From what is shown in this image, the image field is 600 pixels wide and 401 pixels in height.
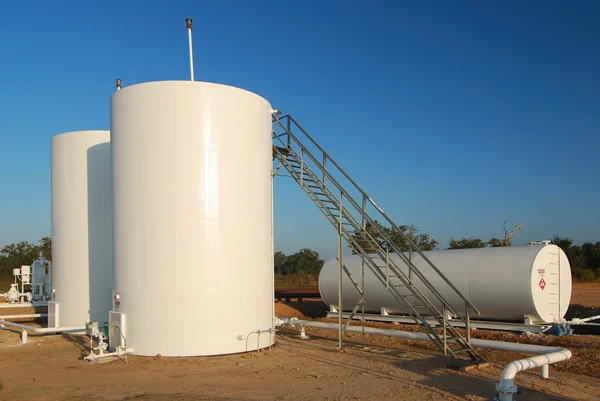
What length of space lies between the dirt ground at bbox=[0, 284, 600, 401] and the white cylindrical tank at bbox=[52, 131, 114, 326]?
8.87 feet

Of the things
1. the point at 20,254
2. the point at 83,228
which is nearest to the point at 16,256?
the point at 20,254

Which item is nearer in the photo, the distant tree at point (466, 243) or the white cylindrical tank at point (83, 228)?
the white cylindrical tank at point (83, 228)

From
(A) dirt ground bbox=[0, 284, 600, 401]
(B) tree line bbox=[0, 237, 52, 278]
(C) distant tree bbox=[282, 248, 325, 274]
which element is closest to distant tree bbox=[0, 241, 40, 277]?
(B) tree line bbox=[0, 237, 52, 278]

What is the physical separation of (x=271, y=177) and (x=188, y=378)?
20.0 ft

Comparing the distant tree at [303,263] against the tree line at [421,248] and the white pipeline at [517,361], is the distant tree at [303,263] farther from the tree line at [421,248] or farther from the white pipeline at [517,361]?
the white pipeline at [517,361]

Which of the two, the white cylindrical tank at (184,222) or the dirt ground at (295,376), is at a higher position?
the white cylindrical tank at (184,222)

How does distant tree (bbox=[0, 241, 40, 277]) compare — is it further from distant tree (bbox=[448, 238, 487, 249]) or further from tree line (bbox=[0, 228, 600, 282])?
distant tree (bbox=[448, 238, 487, 249])

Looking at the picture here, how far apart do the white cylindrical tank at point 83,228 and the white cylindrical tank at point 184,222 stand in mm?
4363

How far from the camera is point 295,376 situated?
37.3ft

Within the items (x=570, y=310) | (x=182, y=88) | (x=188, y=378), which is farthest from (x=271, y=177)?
(x=570, y=310)

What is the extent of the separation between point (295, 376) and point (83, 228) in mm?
10242

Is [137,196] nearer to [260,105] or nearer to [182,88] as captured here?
[182,88]

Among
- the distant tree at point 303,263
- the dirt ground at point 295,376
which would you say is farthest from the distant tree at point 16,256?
the dirt ground at point 295,376

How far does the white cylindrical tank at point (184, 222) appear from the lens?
1313cm
